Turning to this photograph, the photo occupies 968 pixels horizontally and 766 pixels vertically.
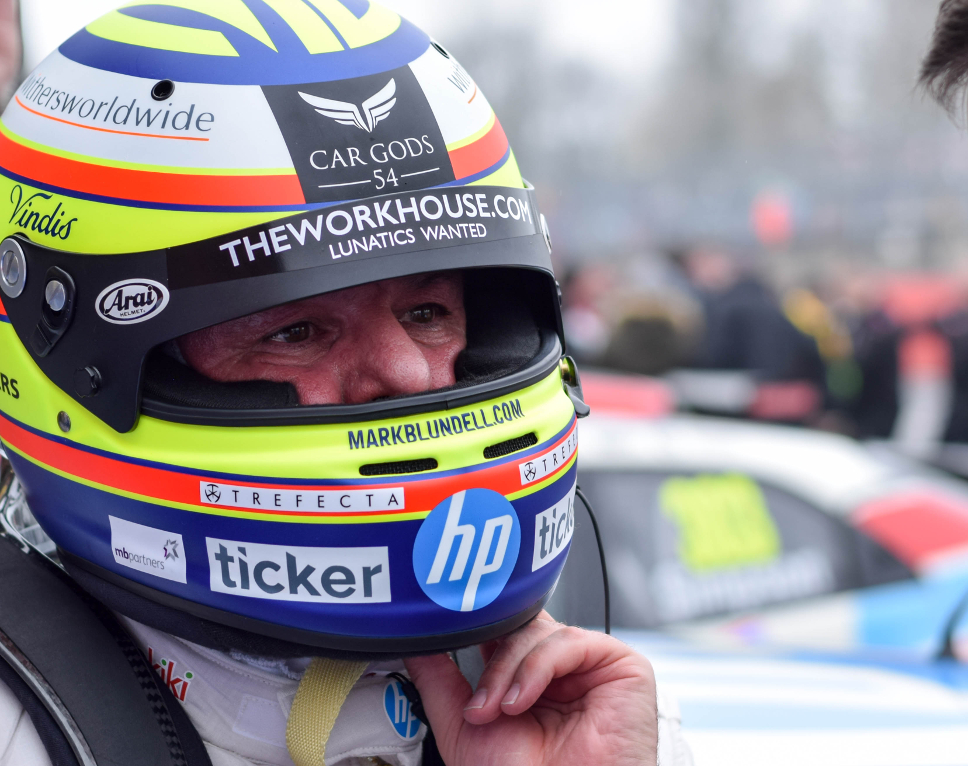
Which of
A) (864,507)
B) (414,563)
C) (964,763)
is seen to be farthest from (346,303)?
(864,507)

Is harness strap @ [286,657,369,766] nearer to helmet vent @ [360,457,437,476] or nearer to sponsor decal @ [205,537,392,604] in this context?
sponsor decal @ [205,537,392,604]

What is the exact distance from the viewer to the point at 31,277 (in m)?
1.48

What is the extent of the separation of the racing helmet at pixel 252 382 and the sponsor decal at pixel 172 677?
11cm

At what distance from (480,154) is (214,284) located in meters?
0.48

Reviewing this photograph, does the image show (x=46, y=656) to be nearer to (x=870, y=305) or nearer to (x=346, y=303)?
(x=346, y=303)

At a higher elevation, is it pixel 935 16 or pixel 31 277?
pixel 935 16

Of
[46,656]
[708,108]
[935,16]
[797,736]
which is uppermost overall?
[935,16]

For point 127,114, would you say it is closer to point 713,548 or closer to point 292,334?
point 292,334

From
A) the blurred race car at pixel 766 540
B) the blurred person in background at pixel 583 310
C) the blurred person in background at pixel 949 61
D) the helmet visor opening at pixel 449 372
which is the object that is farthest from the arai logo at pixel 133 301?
the blurred person in background at pixel 583 310

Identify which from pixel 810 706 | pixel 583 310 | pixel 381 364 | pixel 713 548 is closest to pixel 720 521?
pixel 713 548

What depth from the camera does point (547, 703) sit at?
1.60 meters

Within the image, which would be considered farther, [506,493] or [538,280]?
[538,280]

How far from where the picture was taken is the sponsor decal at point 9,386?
1534 millimetres

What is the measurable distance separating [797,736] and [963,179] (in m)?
16.3
